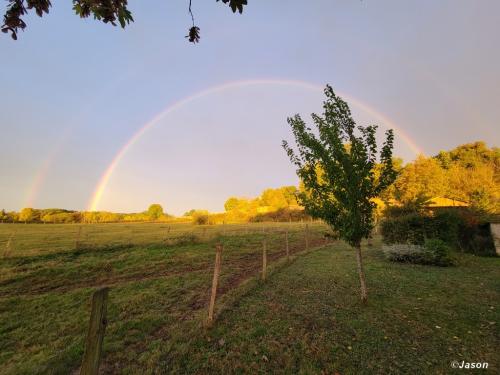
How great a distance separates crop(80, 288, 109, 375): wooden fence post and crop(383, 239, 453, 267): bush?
52.2 ft

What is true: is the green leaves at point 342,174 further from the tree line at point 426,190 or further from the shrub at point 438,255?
the shrub at point 438,255

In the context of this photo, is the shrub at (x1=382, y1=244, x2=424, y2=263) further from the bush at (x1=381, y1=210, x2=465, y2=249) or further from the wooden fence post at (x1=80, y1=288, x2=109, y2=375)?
the wooden fence post at (x1=80, y1=288, x2=109, y2=375)

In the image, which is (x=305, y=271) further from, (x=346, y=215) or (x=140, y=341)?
(x=140, y=341)

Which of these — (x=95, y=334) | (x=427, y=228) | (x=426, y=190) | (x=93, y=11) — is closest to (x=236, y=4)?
(x=93, y=11)

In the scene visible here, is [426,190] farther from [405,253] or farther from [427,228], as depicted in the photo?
[405,253]

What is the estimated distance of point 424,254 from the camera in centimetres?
1356

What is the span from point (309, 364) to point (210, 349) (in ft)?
7.06

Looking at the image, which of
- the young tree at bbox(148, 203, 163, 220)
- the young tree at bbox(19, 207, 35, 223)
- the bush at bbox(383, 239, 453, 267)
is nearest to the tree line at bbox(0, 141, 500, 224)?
the young tree at bbox(19, 207, 35, 223)

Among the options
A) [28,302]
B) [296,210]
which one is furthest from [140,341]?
[296,210]

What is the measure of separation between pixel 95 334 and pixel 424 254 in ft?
53.5

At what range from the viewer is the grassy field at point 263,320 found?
483 centimetres

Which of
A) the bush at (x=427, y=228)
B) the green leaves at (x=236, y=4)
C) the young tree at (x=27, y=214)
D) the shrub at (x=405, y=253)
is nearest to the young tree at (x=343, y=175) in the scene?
the green leaves at (x=236, y=4)

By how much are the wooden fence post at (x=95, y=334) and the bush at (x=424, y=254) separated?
52.2 ft

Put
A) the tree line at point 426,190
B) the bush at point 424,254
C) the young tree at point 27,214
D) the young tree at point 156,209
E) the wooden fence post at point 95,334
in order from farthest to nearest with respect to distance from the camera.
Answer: the young tree at point 156,209
the young tree at point 27,214
the tree line at point 426,190
the bush at point 424,254
the wooden fence post at point 95,334
